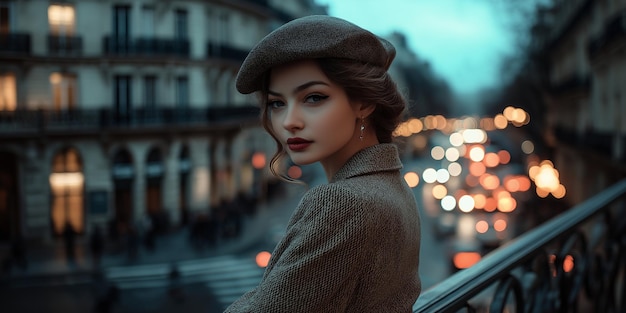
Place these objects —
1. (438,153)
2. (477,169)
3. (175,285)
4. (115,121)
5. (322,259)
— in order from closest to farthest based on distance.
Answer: (322,259) < (175,285) < (115,121) < (477,169) < (438,153)

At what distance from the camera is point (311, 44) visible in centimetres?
127

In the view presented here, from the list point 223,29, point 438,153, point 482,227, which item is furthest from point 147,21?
point 438,153

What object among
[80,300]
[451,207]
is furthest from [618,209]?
[451,207]

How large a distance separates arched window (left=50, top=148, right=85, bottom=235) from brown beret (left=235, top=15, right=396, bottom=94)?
58.7 ft

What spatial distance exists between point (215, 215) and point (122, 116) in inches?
153

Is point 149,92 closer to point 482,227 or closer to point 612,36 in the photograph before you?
point 482,227

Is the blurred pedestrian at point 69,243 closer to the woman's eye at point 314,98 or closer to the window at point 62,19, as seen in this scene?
the window at point 62,19

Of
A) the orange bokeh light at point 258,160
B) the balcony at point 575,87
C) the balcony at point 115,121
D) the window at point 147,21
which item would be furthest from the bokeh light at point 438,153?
the window at point 147,21

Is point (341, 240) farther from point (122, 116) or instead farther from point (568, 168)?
point (568, 168)

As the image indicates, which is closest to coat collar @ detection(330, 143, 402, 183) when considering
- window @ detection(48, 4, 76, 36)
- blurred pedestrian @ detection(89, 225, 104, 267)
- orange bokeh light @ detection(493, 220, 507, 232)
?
blurred pedestrian @ detection(89, 225, 104, 267)

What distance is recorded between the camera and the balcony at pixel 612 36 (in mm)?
14047

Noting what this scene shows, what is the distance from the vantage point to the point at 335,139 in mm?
1349

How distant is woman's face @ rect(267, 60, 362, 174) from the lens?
4.32 feet

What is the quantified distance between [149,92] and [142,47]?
131 centimetres
